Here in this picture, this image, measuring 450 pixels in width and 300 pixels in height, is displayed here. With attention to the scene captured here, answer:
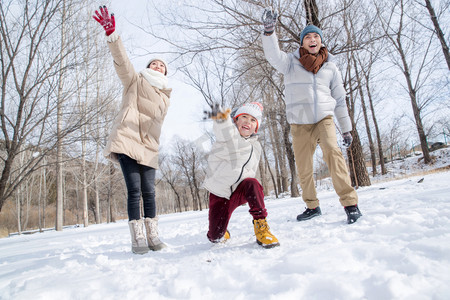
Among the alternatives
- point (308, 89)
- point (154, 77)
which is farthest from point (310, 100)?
point (154, 77)

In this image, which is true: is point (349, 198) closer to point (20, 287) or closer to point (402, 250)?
point (402, 250)

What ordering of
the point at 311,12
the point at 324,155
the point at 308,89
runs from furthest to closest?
the point at 311,12
the point at 308,89
the point at 324,155

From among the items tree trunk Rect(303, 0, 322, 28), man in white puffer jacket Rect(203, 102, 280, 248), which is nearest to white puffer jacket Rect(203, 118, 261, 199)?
man in white puffer jacket Rect(203, 102, 280, 248)

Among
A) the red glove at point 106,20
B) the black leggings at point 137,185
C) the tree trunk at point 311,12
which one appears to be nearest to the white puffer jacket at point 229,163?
the black leggings at point 137,185

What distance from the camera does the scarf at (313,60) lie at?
2.56 meters

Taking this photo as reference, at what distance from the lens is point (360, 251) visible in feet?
4.40

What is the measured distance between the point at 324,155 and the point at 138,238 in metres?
1.92

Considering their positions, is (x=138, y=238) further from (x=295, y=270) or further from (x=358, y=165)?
(x=358, y=165)

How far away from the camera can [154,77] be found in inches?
102

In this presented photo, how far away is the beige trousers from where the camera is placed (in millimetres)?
2352

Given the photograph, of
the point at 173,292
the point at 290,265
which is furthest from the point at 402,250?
the point at 173,292

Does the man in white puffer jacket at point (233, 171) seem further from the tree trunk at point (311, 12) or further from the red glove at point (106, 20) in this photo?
the tree trunk at point (311, 12)

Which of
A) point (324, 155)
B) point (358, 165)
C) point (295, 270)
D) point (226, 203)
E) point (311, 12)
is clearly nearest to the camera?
point (295, 270)

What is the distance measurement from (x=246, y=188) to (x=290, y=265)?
83cm
